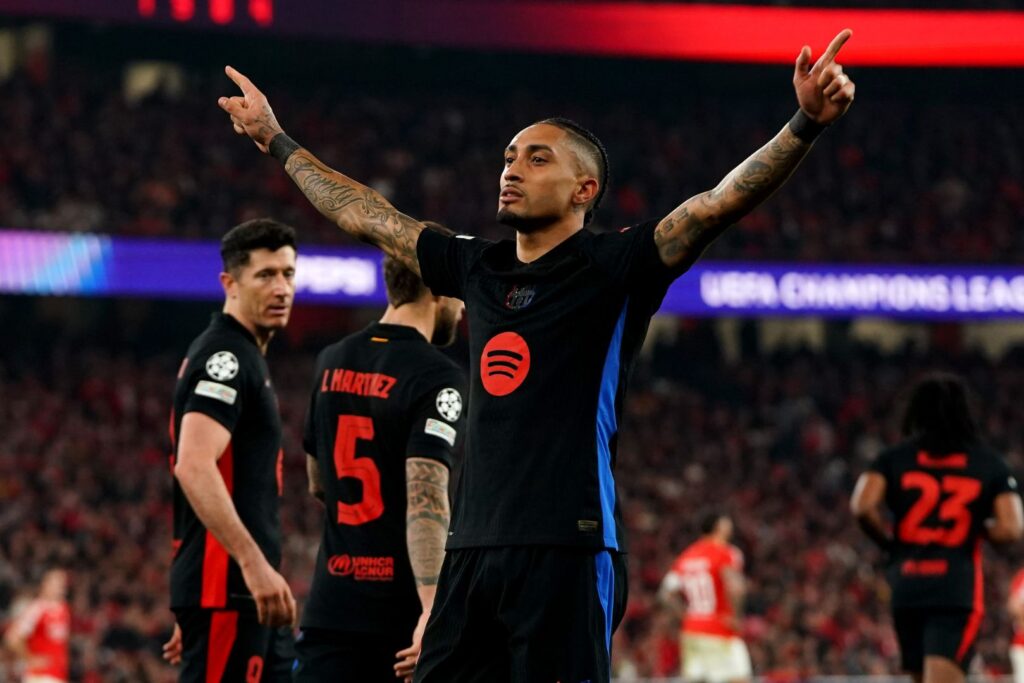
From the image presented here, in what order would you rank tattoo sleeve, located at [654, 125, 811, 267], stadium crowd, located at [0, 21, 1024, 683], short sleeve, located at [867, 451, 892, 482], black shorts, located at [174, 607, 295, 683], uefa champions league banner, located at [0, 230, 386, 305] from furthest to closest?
uefa champions league banner, located at [0, 230, 386, 305] < stadium crowd, located at [0, 21, 1024, 683] < short sleeve, located at [867, 451, 892, 482] < black shorts, located at [174, 607, 295, 683] < tattoo sleeve, located at [654, 125, 811, 267]

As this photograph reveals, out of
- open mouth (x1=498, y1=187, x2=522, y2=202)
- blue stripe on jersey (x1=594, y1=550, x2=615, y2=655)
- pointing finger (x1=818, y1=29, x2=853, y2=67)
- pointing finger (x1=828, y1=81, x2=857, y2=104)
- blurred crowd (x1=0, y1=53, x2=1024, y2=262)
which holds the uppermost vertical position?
blurred crowd (x1=0, y1=53, x2=1024, y2=262)

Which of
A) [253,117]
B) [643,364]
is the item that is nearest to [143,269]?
[643,364]

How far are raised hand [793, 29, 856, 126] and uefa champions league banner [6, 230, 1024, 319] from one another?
19.5m

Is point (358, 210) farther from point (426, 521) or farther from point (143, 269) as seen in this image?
point (143, 269)

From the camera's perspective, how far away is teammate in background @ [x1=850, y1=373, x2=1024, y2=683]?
7.23 m

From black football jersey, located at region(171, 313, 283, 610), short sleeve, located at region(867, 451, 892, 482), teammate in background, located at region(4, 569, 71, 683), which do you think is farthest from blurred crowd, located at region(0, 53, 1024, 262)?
black football jersey, located at region(171, 313, 283, 610)

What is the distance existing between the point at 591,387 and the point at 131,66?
2607 cm

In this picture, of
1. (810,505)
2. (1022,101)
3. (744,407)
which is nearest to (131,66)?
(744,407)

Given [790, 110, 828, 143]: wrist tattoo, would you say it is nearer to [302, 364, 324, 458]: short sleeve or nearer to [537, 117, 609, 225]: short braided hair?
[537, 117, 609, 225]: short braided hair

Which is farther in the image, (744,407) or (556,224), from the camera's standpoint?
(744,407)

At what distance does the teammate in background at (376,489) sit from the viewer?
469 centimetres

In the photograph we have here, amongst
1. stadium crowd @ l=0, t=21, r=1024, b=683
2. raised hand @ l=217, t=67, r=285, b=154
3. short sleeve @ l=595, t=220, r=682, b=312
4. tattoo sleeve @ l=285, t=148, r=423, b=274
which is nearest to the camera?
short sleeve @ l=595, t=220, r=682, b=312

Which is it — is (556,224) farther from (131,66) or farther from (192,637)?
(131,66)

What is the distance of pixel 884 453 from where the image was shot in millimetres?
7387
